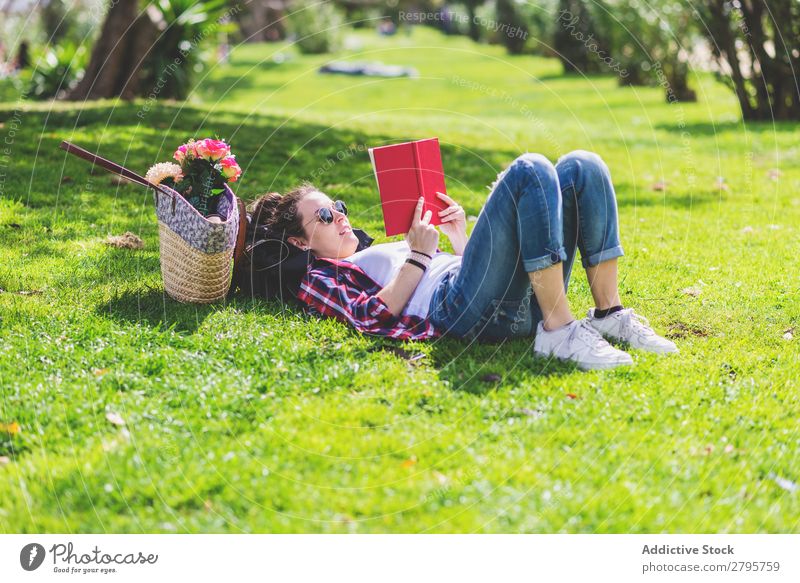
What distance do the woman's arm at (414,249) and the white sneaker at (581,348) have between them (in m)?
0.70

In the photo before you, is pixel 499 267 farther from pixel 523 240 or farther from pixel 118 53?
pixel 118 53

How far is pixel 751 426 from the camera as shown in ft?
12.1

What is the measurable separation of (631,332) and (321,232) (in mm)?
1745

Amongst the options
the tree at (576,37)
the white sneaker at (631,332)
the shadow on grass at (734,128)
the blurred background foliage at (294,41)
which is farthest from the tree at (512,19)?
the white sneaker at (631,332)

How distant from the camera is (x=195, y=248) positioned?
4.54 m

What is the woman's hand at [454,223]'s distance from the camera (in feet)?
14.9

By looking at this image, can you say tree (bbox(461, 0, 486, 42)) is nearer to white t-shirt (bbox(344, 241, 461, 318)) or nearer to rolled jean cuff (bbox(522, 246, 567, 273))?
white t-shirt (bbox(344, 241, 461, 318))

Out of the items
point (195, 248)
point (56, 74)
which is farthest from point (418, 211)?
point (56, 74)

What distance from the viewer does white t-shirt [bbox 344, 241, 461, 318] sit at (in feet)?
14.5

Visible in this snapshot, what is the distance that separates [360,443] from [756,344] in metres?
2.44

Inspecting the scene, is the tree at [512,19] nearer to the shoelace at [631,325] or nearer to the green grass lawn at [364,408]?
the green grass lawn at [364,408]

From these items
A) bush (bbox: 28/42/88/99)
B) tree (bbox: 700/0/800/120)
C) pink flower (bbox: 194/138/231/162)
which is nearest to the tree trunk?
bush (bbox: 28/42/88/99)

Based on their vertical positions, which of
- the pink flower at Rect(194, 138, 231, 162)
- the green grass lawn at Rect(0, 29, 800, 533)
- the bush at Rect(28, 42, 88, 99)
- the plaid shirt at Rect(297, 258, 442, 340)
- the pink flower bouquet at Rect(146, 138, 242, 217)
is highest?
the bush at Rect(28, 42, 88, 99)
